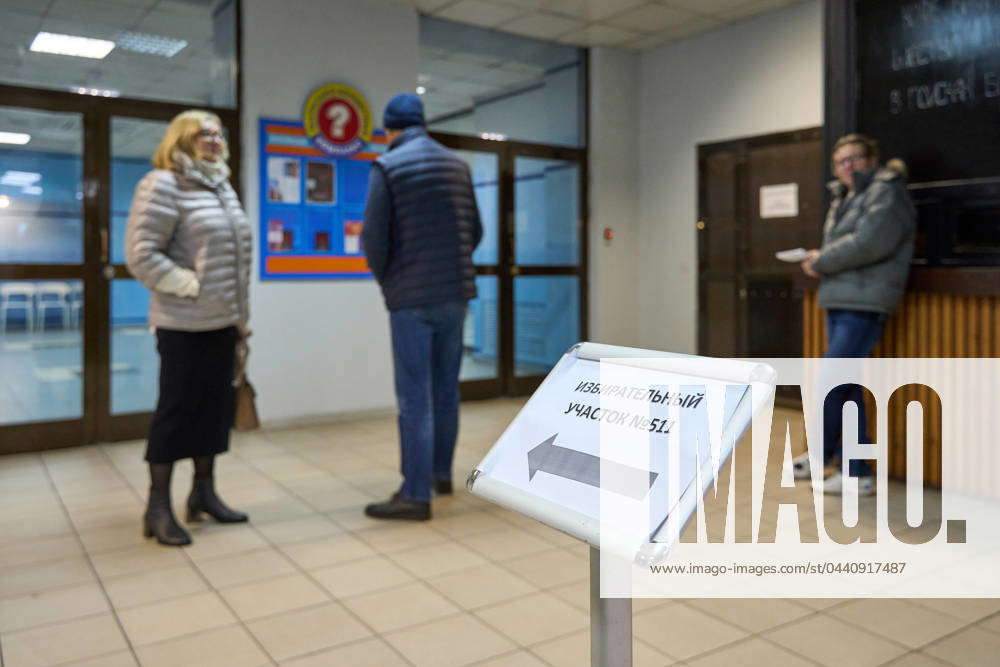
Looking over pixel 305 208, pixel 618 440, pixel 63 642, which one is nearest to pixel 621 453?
pixel 618 440

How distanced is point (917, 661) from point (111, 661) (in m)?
2.05

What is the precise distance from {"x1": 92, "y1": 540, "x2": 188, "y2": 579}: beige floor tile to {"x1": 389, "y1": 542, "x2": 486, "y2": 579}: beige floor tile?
29.9 inches

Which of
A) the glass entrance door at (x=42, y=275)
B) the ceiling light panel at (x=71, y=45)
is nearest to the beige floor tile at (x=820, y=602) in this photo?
the glass entrance door at (x=42, y=275)

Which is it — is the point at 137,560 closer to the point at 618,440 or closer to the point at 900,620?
the point at 618,440

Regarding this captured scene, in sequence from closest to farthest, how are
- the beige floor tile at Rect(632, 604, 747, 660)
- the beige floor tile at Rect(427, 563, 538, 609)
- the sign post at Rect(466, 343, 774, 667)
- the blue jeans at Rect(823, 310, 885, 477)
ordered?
the sign post at Rect(466, 343, 774, 667) → the beige floor tile at Rect(632, 604, 747, 660) → the beige floor tile at Rect(427, 563, 538, 609) → the blue jeans at Rect(823, 310, 885, 477)

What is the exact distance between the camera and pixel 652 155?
266 inches

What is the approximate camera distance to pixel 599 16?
5867 millimetres

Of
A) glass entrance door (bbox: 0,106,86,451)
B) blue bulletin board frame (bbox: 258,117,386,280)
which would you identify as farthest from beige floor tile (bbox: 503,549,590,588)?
glass entrance door (bbox: 0,106,86,451)

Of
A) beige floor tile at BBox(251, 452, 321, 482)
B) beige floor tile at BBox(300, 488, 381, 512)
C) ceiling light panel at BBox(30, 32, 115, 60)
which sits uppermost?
ceiling light panel at BBox(30, 32, 115, 60)

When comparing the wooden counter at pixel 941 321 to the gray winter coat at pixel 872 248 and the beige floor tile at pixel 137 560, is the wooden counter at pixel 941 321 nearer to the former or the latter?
the gray winter coat at pixel 872 248

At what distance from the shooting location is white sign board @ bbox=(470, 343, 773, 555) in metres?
1.25

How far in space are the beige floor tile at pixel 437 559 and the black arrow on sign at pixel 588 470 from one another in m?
1.49

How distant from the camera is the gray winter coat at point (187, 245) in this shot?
9.59 ft

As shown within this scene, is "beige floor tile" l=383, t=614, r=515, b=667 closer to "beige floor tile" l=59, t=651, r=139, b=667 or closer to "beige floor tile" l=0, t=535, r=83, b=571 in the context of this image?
"beige floor tile" l=59, t=651, r=139, b=667
